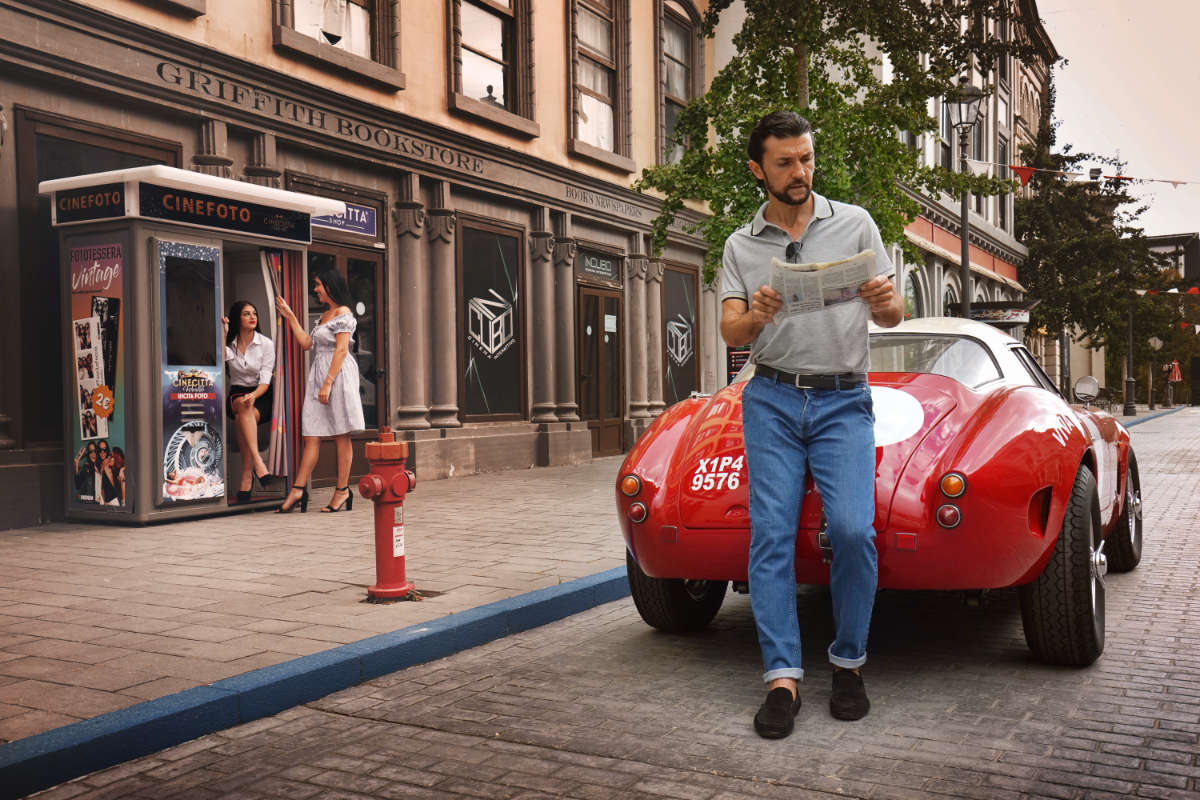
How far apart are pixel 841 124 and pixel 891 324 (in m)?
10.4

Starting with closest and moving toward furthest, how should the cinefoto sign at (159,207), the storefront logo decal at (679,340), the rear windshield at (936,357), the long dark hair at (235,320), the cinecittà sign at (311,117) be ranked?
the rear windshield at (936,357)
the cinefoto sign at (159,207)
the long dark hair at (235,320)
the cinecittà sign at (311,117)
the storefront logo decal at (679,340)

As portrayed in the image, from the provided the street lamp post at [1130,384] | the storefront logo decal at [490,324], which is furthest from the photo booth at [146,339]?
the street lamp post at [1130,384]

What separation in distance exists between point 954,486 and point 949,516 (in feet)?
0.34

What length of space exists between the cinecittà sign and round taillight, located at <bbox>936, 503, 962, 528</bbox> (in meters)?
8.35

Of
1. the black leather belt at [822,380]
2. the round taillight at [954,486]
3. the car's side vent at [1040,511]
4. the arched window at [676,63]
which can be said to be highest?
the arched window at [676,63]

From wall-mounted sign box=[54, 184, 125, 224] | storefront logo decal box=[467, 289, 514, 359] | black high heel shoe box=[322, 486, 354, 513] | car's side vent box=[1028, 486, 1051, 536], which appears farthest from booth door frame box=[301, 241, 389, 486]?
car's side vent box=[1028, 486, 1051, 536]

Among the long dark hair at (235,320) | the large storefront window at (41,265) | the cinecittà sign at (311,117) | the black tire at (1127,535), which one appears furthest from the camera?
the cinecittà sign at (311,117)

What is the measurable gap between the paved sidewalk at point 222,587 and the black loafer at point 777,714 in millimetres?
Answer: 1844

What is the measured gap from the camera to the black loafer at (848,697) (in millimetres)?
3725

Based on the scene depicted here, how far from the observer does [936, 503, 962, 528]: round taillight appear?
3.91 meters

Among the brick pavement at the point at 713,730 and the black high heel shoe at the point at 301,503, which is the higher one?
the black high heel shoe at the point at 301,503

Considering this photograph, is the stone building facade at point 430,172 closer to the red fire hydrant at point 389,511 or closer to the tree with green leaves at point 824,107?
the tree with green leaves at point 824,107

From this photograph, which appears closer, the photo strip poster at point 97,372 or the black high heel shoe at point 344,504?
the photo strip poster at point 97,372

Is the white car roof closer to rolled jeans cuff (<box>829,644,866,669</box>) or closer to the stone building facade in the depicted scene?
rolled jeans cuff (<box>829,644,866,669</box>)
